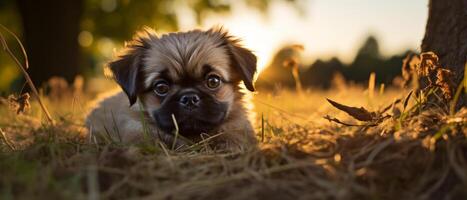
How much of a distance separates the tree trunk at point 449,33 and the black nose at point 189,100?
1.78 meters

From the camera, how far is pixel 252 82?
4.69 metres

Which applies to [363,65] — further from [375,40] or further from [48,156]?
[48,156]

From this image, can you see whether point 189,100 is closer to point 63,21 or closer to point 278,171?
point 278,171

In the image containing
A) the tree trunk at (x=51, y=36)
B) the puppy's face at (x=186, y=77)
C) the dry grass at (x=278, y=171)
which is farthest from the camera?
the tree trunk at (x=51, y=36)

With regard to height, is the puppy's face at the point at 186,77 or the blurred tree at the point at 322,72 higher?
the puppy's face at the point at 186,77

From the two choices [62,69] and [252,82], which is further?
[62,69]

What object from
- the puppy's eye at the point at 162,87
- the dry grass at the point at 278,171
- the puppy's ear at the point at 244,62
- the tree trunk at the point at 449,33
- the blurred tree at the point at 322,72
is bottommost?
the blurred tree at the point at 322,72

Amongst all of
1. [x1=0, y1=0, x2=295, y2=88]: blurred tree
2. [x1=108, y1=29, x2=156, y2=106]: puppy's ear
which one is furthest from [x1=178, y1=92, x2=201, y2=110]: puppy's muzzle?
[x1=0, y1=0, x2=295, y2=88]: blurred tree

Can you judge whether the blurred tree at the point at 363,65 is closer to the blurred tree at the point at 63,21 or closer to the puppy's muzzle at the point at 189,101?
the blurred tree at the point at 63,21

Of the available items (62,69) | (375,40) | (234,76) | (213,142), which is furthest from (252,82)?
(375,40)

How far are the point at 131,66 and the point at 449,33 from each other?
2442 millimetres

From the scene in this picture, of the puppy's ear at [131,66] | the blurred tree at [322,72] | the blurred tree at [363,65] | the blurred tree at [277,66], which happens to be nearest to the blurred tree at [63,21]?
the blurred tree at [277,66]

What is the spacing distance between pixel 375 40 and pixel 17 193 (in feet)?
91.1

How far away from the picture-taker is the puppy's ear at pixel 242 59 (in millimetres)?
4703
